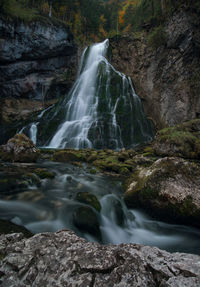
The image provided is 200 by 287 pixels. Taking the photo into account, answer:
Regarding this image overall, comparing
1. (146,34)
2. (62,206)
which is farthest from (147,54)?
(62,206)

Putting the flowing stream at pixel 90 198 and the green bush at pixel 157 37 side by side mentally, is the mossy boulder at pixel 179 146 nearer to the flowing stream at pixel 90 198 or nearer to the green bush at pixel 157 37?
the flowing stream at pixel 90 198

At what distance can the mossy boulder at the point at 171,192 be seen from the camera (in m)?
3.90

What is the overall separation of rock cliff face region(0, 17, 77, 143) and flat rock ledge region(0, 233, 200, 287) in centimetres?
2109

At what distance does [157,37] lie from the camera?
69.3ft

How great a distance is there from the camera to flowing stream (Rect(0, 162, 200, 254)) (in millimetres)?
3666

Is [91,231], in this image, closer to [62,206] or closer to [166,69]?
[62,206]

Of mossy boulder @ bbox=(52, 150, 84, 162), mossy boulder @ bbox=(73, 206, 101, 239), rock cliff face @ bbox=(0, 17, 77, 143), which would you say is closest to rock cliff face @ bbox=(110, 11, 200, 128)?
rock cliff face @ bbox=(0, 17, 77, 143)

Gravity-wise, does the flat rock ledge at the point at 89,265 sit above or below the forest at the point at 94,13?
below

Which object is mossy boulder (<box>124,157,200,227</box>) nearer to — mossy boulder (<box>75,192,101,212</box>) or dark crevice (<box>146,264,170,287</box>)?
mossy boulder (<box>75,192,101,212</box>)

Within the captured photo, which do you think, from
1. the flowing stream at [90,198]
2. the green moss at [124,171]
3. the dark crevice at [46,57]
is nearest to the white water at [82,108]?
the flowing stream at [90,198]

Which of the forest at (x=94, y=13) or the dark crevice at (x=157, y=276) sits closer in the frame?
the dark crevice at (x=157, y=276)

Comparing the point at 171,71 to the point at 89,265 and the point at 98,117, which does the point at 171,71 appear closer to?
the point at 98,117

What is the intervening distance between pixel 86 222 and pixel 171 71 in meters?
21.3

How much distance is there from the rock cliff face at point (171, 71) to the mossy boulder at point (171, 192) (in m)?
15.7
